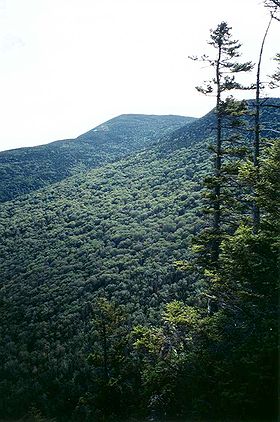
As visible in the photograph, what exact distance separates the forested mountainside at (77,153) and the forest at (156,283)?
34.3 ft

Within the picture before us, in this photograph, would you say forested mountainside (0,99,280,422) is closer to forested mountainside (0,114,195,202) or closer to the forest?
the forest

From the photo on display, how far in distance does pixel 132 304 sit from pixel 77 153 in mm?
87580

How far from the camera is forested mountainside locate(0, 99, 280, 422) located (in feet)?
26.3

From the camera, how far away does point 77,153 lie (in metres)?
110

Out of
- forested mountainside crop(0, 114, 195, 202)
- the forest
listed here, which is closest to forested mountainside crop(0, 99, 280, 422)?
the forest

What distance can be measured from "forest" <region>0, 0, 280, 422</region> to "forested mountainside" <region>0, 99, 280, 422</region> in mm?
64

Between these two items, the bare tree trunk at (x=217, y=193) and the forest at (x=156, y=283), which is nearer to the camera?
the forest at (x=156, y=283)

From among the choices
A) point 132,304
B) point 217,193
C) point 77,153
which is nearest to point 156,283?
point 132,304

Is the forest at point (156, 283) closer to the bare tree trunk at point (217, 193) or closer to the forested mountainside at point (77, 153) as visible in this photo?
the bare tree trunk at point (217, 193)

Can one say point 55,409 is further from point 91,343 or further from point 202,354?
point 202,354

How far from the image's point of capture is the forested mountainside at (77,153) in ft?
293

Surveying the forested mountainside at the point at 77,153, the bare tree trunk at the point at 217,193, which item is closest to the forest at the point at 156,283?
the bare tree trunk at the point at 217,193

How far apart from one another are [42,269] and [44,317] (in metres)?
10.1

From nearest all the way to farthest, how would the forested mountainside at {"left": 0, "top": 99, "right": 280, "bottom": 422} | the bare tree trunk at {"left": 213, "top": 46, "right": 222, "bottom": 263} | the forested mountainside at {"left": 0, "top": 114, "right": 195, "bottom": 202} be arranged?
the forested mountainside at {"left": 0, "top": 99, "right": 280, "bottom": 422}
the bare tree trunk at {"left": 213, "top": 46, "right": 222, "bottom": 263}
the forested mountainside at {"left": 0, "top": 114, "right": 195, "bottom": 202}
